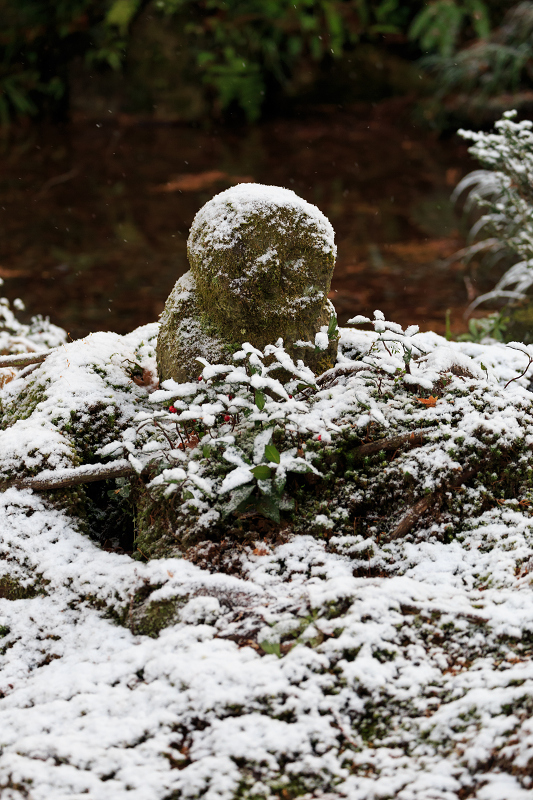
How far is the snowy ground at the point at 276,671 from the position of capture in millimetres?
1547

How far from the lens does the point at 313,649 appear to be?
184cm

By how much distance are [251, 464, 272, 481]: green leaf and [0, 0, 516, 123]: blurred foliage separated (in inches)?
426

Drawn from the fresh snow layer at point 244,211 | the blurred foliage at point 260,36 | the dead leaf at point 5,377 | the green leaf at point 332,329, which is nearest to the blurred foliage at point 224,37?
the blurred foliage at point 260,36

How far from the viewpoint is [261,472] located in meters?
2.20

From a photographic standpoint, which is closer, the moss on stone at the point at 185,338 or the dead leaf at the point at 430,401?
the dead leaf at the point at 430,401

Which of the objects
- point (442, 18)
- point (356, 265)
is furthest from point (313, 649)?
point (442, 18)

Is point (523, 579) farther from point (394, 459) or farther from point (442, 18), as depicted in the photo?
point (442, 18)

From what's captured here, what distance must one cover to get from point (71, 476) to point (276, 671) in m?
1.03

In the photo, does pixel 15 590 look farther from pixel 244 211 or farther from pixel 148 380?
pixel 244 211

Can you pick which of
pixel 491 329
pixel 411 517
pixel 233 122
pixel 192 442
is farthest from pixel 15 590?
pixel 233 122

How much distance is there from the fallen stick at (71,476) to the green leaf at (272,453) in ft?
1.62

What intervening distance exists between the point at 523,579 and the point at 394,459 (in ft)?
1.88

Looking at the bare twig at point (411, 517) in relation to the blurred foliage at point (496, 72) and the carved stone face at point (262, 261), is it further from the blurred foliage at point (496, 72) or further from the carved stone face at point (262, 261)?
the blurred foliage at point (496, 72)

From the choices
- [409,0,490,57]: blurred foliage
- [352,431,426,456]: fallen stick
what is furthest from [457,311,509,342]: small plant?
[409,0,490,57]: blurred foliage
